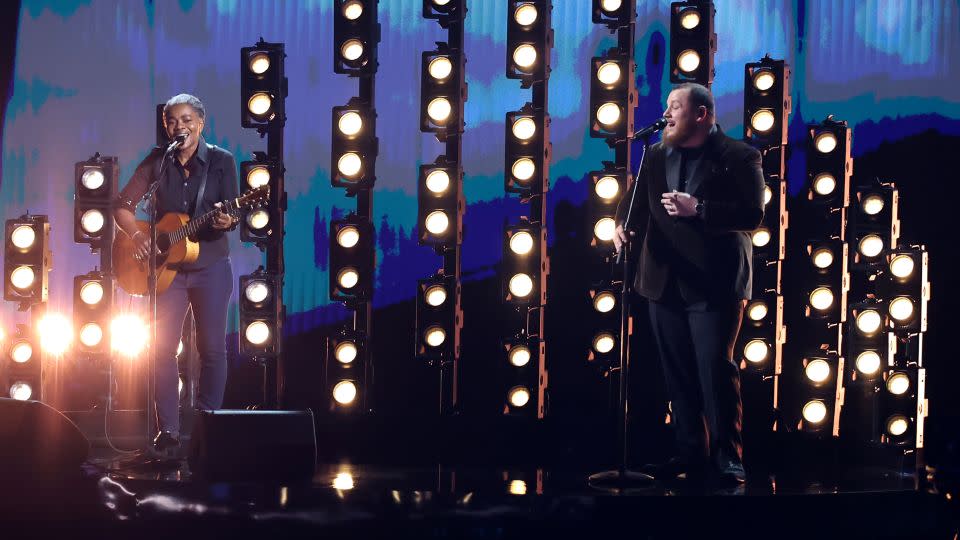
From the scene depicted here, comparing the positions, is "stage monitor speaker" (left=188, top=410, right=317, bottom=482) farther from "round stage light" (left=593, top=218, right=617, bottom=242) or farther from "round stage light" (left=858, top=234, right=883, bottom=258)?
"round stage light" (left=858, top=234, right=883, bottom=258)

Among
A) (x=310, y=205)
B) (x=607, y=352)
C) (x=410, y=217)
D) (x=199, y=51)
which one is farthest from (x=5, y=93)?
(x=607, y=352)

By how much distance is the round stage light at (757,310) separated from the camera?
17.5ft

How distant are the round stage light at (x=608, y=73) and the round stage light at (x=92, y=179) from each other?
8.80ft

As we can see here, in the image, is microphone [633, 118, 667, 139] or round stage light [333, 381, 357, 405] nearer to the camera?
microphone [633, 118, 667, 139]

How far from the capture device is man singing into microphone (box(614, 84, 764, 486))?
370 cm

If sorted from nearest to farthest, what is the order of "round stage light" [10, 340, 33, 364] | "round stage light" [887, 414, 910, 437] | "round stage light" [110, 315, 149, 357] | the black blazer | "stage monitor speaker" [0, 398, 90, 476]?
"stage monitor speaker" [0, 398, 90, 476] < the black blazer < "round stage light" [887, 414, 910, 437] < "round stage light" [10, 340, 33, 364] < "round stage light" [110, 315, 149, 357]

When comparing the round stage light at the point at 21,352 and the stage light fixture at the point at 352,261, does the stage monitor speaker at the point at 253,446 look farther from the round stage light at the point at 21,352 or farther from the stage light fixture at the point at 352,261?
the round stage light at the point at 21,352

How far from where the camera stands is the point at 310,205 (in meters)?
6.39

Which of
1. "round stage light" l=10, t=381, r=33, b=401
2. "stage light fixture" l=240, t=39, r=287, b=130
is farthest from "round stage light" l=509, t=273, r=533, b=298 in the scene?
"round stage light" l=10, t=381, r=33, b=401

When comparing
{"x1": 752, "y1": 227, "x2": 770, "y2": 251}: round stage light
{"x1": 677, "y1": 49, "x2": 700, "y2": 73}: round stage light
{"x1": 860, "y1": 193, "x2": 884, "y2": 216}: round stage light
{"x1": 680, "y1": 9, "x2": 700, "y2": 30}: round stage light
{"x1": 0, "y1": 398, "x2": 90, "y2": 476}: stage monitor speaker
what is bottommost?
{"x1": 0, "y1": 398, "x2": 90, "y2": 476}: stage monitor speaker

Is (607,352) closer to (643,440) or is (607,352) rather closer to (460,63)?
(643,440)

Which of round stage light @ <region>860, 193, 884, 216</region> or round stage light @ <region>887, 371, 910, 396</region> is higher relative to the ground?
round stage light @ <region>860, 193, 884, 216</region>

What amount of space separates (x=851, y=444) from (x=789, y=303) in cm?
97

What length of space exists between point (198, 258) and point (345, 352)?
4.11ft
